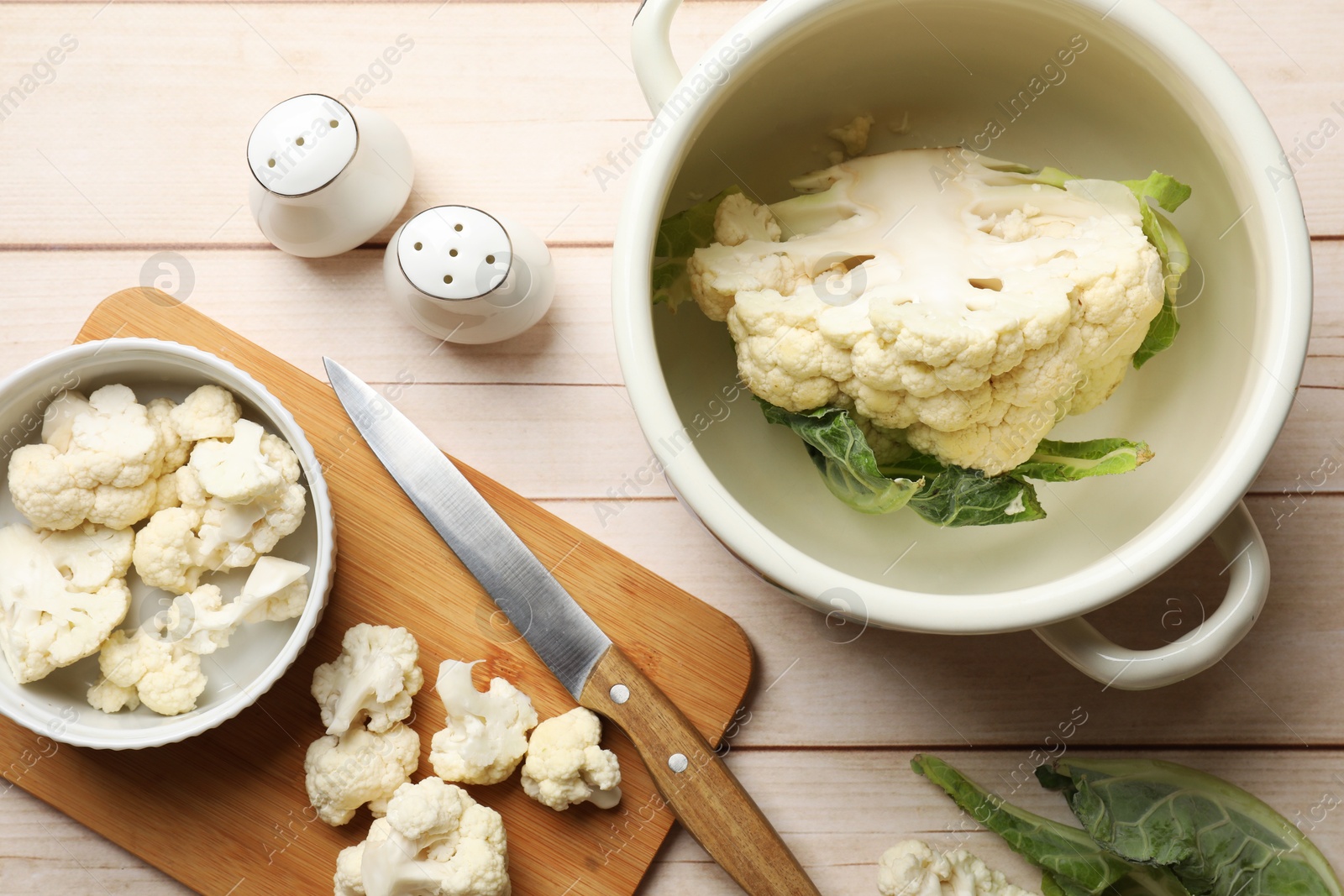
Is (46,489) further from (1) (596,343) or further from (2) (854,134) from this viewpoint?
(2) (854,134)

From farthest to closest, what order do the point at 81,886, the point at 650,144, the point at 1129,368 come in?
the point at 81,886, the point at 1129,368, the point at 650,144

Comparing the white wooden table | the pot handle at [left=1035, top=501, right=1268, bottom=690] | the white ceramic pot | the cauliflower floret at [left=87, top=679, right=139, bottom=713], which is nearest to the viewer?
the white ceramic pot

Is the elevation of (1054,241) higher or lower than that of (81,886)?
higher

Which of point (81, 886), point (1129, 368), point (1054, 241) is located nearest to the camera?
point (1054, 241)

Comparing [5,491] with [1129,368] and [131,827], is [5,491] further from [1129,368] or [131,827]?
[1129,368]

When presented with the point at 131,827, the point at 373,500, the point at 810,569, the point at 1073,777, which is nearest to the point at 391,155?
the point at 373,500

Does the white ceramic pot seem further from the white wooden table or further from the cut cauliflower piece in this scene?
the cut cauliflower piece

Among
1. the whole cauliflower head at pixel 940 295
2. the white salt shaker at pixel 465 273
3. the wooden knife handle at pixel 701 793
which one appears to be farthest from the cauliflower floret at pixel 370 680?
the whole cauliflower head at pixel 940 295

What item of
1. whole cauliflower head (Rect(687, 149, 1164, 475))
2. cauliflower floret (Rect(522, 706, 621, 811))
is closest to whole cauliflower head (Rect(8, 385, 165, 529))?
cauliflower floret (Rect(522, 706, 621, 811))
